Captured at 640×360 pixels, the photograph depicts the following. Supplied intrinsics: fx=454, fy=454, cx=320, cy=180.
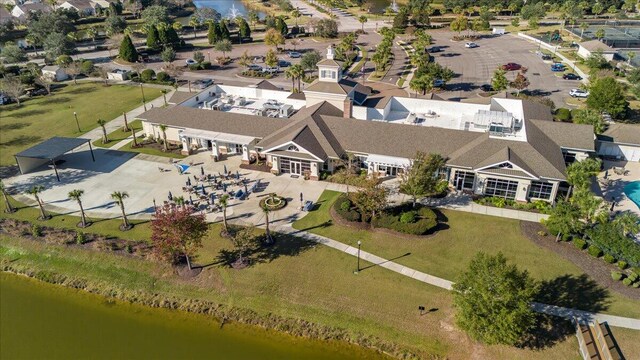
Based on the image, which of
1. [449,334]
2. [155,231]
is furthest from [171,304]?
[449,334]

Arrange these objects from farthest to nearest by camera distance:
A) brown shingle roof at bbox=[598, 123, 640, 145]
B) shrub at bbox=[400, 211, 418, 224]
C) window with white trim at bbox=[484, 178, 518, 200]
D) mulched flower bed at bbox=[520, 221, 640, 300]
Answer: brown shingle roof at bbox=[598, 123, 640, 145]
window with white trim at bbox=[484, 178, 518, 200]
shrub at bbox=[400, 211, 418, 224]
mulched flower bed at bbox=[520, 221, 640, 300]

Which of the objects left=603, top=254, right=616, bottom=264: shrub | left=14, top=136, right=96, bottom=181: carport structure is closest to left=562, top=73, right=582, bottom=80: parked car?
left=603, top=254, right=616, bottom=264: shrub

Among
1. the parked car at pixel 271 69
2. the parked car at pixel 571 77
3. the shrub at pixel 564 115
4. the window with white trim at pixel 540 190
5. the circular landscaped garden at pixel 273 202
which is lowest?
the circular landscaped garden at pixel 273 202

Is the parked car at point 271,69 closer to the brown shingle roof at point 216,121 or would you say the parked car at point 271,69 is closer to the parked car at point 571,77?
the brown shingle roof at point 216,121

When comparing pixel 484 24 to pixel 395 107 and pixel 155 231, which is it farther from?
pixel 155 231

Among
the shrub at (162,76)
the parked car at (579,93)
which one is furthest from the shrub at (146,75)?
the parked car at (579,93)

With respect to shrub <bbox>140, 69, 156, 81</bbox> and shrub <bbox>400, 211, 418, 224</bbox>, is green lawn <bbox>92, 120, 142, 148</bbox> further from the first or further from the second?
shrub <bbox>400, 211, 418, 224</bbox>
